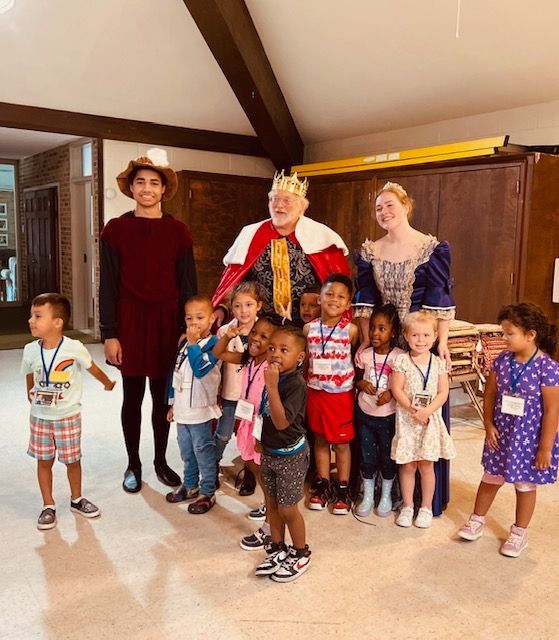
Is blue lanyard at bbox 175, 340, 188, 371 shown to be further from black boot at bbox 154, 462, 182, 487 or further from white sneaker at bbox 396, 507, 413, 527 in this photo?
white sneaker at bbox 396, 507, 413, 527

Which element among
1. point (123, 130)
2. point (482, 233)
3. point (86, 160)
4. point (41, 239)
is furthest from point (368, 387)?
point (41, 239)

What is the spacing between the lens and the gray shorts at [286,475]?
224 cm

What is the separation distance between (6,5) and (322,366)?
404 cm

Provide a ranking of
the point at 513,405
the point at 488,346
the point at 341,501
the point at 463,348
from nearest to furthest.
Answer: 1. the point at 513,405
2. the point at 341,501
3. the point at 463,348
4. the point at 488,346

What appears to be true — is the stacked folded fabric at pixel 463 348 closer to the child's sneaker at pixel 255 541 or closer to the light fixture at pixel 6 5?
the child's sneaker at pixel 255 541

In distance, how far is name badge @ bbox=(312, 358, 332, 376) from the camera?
2.80m

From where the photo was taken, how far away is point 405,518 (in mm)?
2785

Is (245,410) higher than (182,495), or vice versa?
(245,410)

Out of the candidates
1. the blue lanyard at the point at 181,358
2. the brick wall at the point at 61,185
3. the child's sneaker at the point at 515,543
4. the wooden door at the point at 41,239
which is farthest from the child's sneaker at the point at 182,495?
the wooden door at the point at 41,239

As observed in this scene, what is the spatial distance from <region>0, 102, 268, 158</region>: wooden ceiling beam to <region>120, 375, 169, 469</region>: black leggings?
3.98 meters

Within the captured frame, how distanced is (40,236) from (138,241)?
737 centimetres

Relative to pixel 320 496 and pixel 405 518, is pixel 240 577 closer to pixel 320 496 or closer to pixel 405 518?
pixel 320 496

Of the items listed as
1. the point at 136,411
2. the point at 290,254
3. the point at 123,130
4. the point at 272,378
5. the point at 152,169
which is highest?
the point at 123,130

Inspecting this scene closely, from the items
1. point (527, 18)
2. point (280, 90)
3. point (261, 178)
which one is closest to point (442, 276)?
point (527, 18)
